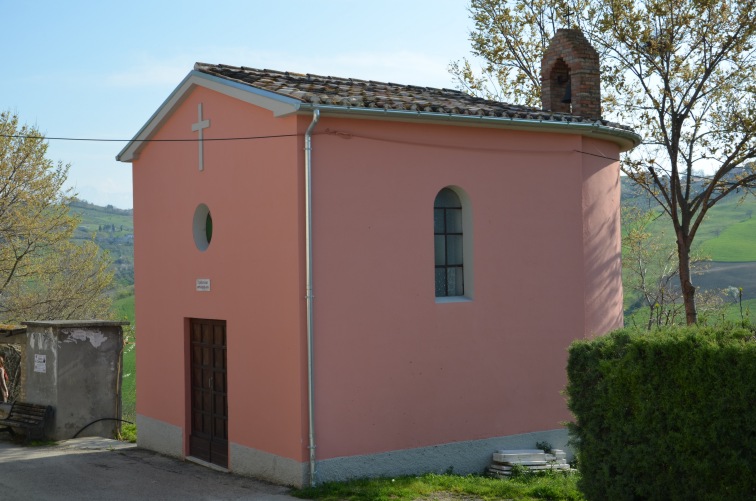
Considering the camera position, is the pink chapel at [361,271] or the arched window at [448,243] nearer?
the pink chapel at [361,271]

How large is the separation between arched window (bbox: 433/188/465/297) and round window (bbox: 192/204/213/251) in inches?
127

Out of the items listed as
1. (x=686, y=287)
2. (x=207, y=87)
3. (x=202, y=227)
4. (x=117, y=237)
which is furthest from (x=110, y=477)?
(x=117, y=237)

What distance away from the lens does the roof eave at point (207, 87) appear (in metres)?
9.96

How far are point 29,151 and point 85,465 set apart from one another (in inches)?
586

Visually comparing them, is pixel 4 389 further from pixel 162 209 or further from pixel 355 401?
pixel 355 401

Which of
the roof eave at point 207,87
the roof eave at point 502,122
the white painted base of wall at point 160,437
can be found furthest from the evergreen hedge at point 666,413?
the white painted base of wall at point 160,437

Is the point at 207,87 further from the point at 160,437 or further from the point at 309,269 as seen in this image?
the point at 160,437

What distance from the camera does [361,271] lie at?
10.4 m

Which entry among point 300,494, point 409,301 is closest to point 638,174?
point 409,301

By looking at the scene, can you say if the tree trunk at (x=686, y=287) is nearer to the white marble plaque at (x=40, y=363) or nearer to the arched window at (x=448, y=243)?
the arched window at (x=448, y=243)

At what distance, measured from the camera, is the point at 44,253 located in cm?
2669

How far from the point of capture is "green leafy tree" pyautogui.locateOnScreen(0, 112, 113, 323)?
24.5m

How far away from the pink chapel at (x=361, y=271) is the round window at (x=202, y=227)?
1.2 inches

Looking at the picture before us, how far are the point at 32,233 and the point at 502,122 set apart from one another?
1795 centimetres
